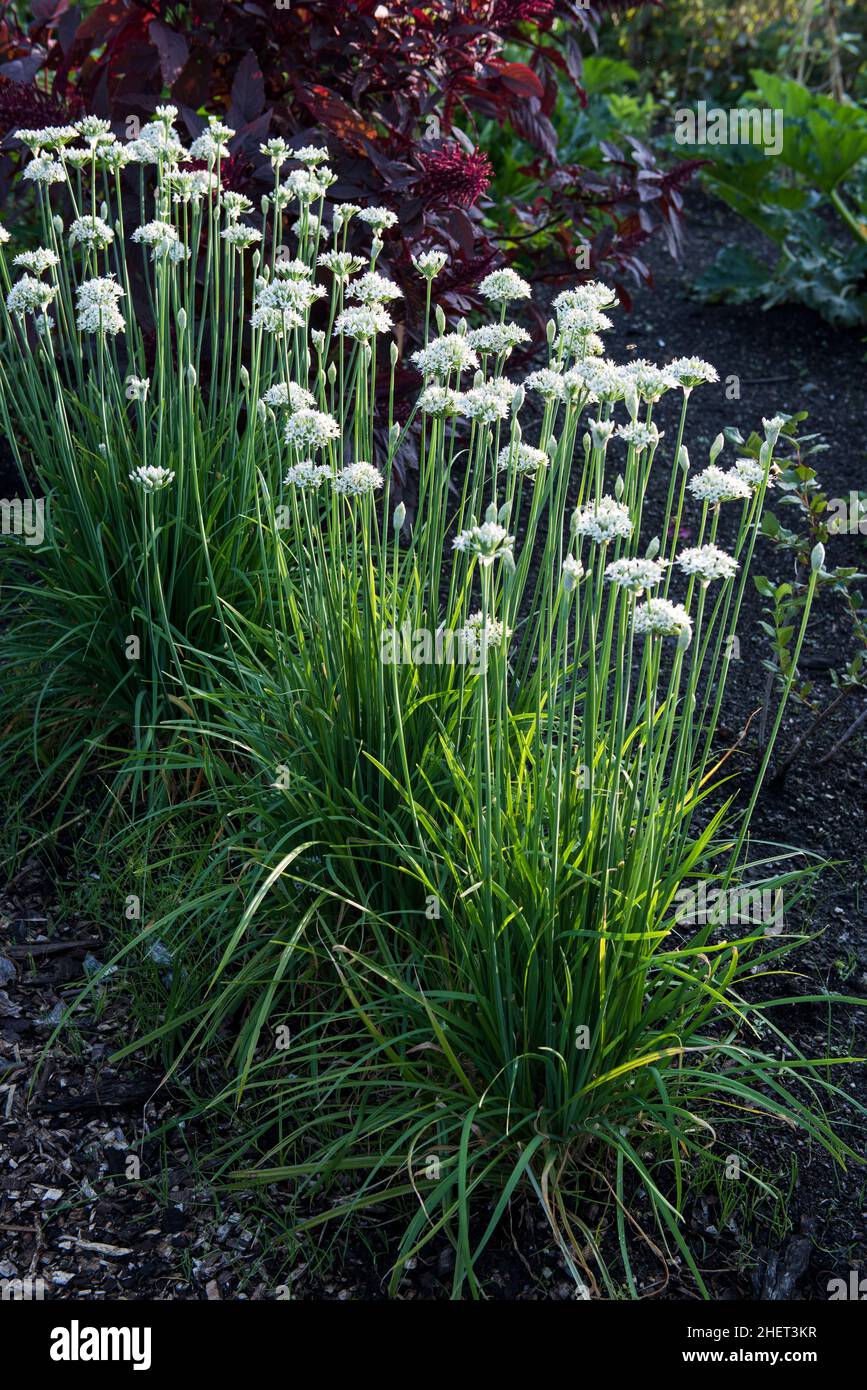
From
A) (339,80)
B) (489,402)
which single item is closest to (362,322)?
(489,402)

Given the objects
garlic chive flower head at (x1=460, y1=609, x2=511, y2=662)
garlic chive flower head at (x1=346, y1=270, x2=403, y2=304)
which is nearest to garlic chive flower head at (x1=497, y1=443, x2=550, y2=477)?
garlic chive flower head at (x1=460, y1=609, x2=511, y2=662)

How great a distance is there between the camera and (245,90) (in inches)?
154

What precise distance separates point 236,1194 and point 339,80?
3584 mm

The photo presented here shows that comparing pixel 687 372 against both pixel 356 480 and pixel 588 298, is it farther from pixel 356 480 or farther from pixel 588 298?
pixel 356 480

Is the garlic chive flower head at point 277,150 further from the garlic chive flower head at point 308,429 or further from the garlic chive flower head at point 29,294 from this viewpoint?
the garlic chive flower head at point 308,429

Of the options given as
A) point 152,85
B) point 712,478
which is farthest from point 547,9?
point 712,478

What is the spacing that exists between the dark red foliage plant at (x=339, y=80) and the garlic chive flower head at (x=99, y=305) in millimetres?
826

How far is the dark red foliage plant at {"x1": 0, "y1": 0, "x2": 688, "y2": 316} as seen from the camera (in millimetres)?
3891

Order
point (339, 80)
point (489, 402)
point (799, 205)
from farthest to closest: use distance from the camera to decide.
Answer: point (799, 205) → point (339, 80) → point (489, 402)

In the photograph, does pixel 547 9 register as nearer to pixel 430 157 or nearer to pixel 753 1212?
pixel 430 157

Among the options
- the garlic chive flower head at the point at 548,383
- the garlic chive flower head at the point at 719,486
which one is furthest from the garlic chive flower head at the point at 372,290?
the garlic chive flower head at the point at 719,486

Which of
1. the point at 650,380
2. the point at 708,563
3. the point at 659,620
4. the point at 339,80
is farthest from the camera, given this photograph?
the point at 339,80

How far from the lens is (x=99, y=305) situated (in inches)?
122

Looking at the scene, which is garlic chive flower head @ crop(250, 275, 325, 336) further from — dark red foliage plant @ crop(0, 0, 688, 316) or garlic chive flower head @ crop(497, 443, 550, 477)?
dark red foliage plant @ crop(0, 0, 688, 316)
